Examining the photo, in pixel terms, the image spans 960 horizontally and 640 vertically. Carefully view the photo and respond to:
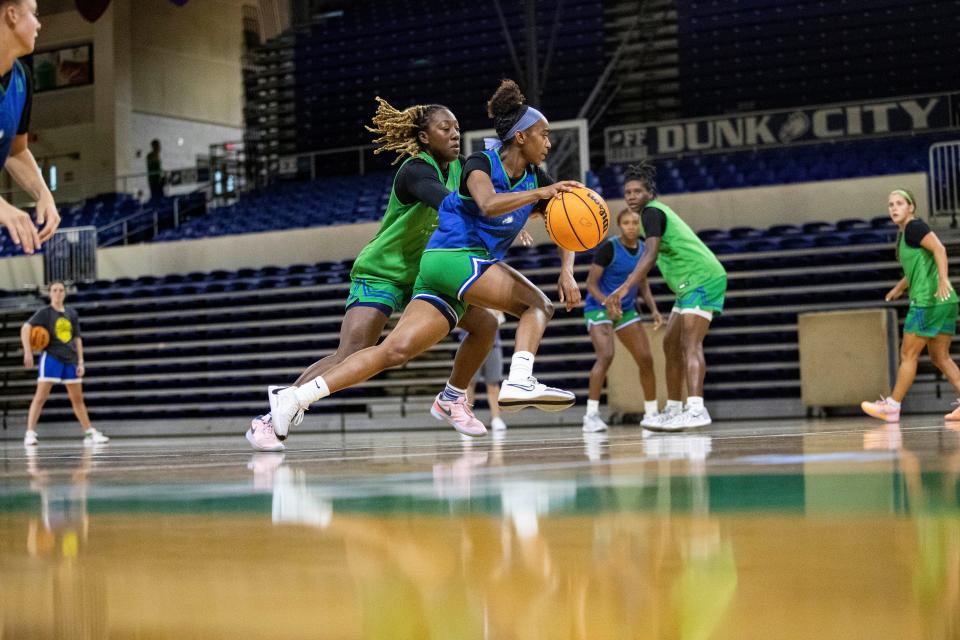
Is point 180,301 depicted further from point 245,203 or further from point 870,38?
point 870,38

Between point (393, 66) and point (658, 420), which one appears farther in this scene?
Result: point (393, 66)

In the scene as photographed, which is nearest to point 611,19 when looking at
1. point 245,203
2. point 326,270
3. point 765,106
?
point 765,106

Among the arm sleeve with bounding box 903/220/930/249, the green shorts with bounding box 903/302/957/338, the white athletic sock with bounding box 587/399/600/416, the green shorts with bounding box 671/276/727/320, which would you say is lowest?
the white athletic sock with bounding box 587/399/600/416

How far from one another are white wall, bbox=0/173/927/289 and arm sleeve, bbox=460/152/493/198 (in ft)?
30.4

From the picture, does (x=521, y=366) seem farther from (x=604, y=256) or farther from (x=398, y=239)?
(x=604, y=256)

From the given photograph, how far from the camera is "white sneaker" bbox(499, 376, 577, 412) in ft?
15.6

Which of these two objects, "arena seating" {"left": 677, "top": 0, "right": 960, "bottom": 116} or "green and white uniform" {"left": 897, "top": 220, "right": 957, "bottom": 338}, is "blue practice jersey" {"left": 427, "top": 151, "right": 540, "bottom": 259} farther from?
"arena seating" {"left": 677, "top": 0, "right": 960, "bottom": 116}

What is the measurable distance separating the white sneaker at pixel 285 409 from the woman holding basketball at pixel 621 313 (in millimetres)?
3953

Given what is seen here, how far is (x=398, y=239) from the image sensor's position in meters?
5.53

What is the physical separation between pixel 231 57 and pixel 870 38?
1449 cm

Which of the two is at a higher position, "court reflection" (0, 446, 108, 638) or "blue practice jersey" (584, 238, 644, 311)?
"blue practice jersey" (584, 238, 644, 311)

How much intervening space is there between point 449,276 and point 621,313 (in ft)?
13.1

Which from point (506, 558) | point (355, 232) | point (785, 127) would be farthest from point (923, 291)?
point (355, 232)

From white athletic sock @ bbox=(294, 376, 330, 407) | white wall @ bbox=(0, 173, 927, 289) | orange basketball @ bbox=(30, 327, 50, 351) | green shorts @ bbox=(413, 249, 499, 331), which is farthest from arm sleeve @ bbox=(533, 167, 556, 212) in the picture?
white wall @ bbox=(0, 173, 927, 289)
